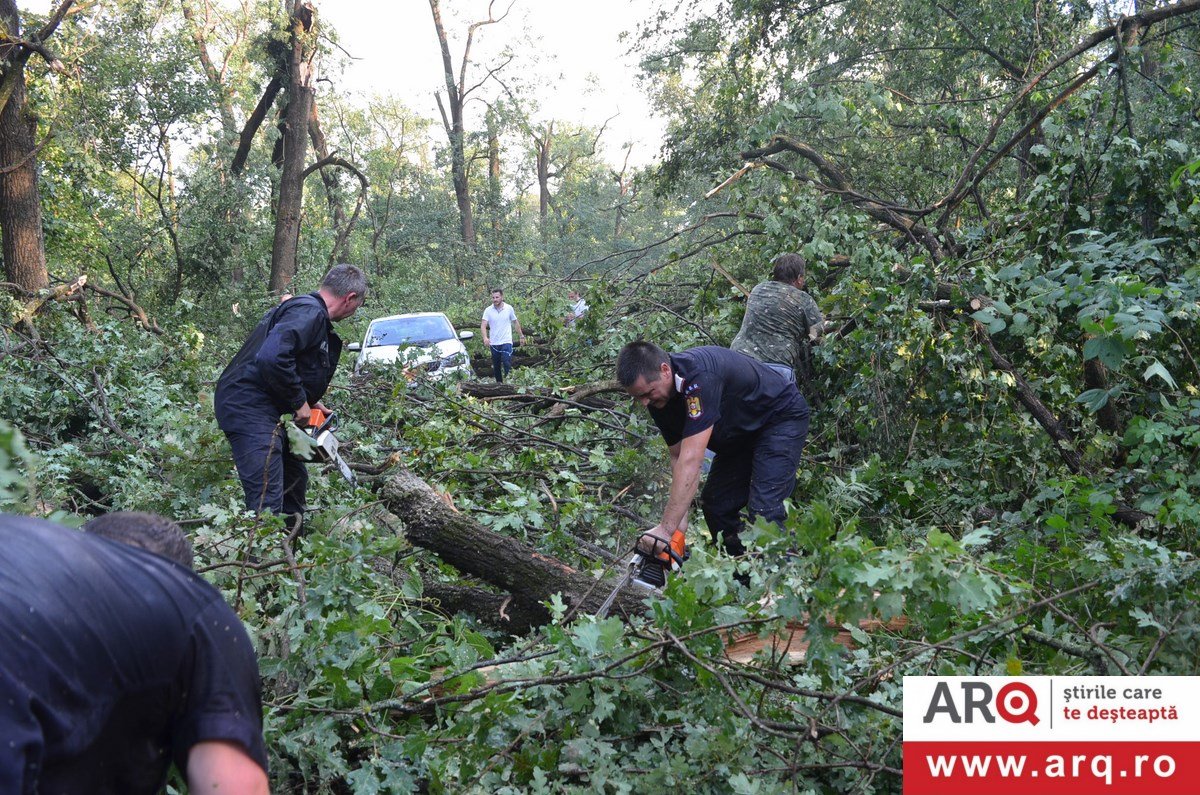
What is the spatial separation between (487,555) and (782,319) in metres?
3.08

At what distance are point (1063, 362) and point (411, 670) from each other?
3983mm

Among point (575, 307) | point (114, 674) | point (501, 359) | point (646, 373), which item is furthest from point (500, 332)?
point (114, 674)

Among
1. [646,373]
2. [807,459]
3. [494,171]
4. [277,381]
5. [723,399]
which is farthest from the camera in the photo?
[494,171]

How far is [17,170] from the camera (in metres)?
10.0

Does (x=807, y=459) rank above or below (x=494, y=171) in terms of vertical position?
below

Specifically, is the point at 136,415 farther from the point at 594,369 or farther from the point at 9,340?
the point at 594,369

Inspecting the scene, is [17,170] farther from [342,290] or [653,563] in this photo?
[653,563]

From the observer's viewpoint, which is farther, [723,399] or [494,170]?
[494,170]

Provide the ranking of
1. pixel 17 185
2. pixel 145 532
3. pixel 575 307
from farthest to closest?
pixel 17 185 → pixel 575 307 → pixel 145 532

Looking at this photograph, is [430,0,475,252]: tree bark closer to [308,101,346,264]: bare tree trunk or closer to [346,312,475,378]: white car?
[308,101,346,264]: bare tree trunk

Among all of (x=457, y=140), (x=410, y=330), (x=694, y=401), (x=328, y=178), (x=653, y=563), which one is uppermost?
(x=457, y=140)

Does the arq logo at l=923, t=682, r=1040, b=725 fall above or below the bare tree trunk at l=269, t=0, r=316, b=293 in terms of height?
below

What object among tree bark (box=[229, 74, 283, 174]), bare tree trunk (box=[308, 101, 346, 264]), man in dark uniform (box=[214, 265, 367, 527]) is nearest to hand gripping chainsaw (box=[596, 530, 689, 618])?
man in dark uniform (box=[214, 265, 367, 527])

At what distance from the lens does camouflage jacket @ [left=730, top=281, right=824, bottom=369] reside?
615cm
